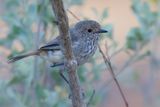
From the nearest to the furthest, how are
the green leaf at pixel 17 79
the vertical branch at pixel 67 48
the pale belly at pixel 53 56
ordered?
the vertical branch at pixel 67 48 → the pale belly at pixel 53 56 → the green leaf at pixel 17 79

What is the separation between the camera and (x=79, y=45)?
582 centimetres

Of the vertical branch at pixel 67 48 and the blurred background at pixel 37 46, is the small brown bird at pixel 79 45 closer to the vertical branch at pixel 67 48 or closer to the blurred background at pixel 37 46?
the blurred background at pixel 37 46

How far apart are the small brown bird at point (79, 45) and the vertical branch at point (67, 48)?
1096 millimetres

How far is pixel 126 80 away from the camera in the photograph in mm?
6988

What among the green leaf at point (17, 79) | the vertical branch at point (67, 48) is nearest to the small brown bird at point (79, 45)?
the green leaf at point (17, 79)

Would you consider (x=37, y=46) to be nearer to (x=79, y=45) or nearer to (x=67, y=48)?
(x=79, y=45)

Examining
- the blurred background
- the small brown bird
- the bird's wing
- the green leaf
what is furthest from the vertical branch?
the green leaf

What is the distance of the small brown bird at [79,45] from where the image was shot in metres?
5.54

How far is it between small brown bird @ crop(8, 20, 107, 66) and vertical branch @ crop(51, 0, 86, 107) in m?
1.10

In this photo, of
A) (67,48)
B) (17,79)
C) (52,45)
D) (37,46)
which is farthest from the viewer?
(17,79)

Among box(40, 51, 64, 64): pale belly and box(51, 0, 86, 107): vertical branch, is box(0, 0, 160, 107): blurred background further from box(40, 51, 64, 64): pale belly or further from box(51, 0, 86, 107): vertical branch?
box(51, 0, 86, 107): vertical branch

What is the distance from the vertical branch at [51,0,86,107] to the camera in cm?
387

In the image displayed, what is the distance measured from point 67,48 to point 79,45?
1.73 meters

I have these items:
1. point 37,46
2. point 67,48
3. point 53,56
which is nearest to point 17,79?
point 37,46
